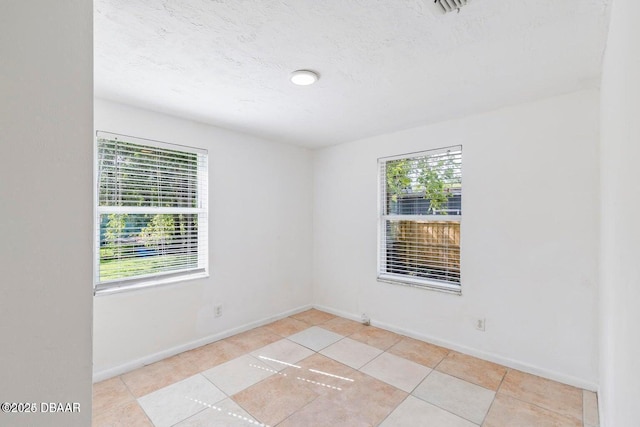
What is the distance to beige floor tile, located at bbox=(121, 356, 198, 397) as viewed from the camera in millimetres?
2307

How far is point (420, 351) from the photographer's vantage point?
291 centimetres

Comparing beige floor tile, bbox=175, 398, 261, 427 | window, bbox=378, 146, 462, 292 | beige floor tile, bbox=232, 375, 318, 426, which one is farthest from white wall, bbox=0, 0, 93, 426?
window, bbox=378, 146, 462, 292

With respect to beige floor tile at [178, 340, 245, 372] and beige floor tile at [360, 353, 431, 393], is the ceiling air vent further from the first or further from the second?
beige floor tile at [178, 340, 245, 372]

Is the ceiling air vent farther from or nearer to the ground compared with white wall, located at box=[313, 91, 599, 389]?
farther from the ground

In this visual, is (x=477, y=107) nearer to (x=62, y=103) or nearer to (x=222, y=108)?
(x=222, y=108)

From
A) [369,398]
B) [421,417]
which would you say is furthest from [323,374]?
[421,417]

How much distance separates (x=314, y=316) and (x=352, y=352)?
1.10m

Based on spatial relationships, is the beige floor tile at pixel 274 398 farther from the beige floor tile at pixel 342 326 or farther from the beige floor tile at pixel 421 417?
the beige floor tile at pixel 342 326

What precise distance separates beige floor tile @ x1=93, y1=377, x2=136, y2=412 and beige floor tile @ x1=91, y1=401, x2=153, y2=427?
0.06m

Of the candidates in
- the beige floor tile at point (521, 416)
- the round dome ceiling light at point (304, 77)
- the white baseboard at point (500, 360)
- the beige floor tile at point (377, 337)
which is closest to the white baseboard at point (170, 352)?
the beige floor tile at point (377, 337)

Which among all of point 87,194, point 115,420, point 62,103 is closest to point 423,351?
point 115,420

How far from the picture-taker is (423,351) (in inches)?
114

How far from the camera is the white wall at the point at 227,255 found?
254 cm

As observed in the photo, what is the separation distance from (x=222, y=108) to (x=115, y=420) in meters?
2.52
